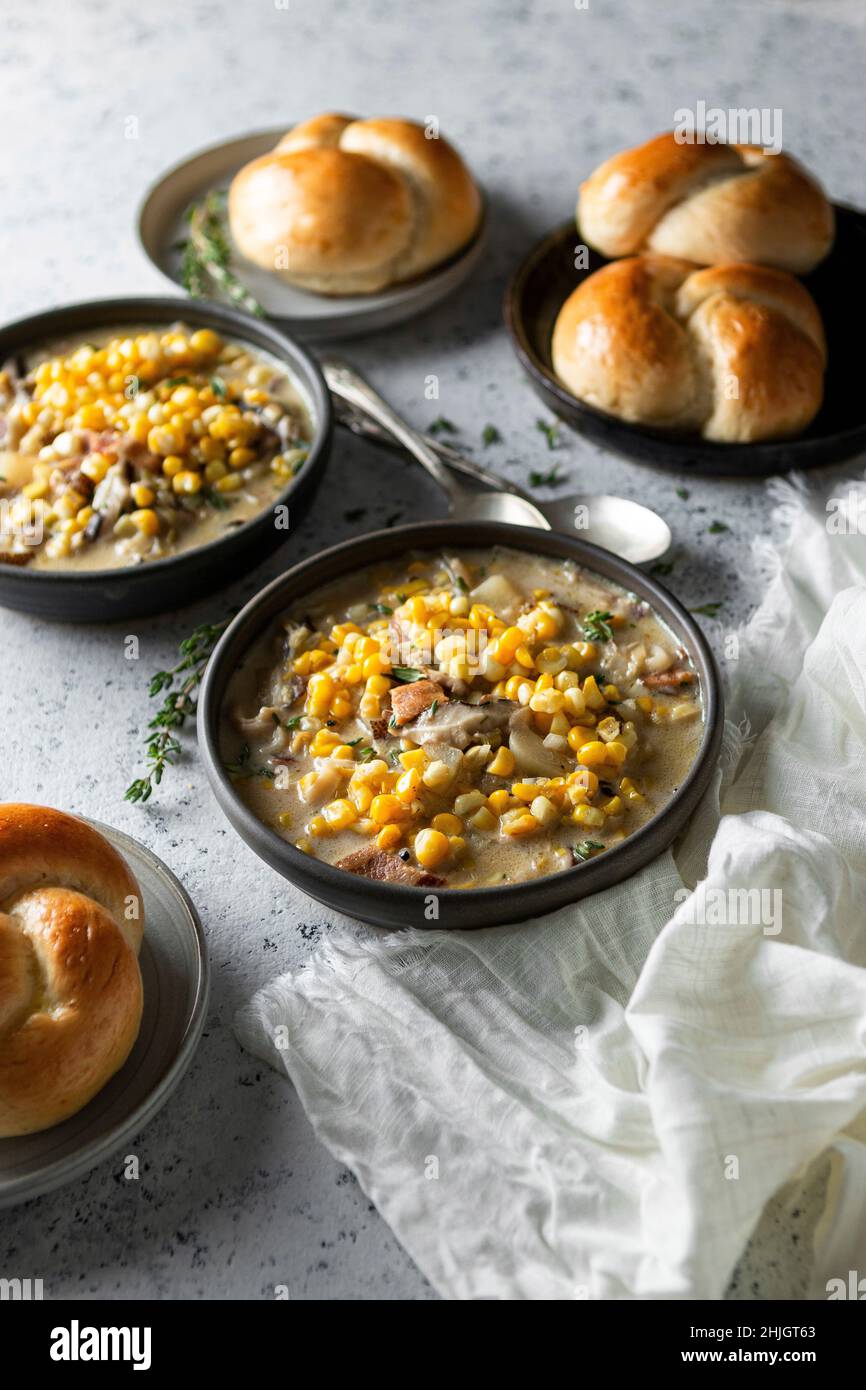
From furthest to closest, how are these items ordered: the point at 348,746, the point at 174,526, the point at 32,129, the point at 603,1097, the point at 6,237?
the point at 32,129 < the point at 6,237 < the point at 174,526 < the point at 348,746 < the point at 603,1097

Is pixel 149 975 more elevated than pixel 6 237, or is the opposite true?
pixel 6 237

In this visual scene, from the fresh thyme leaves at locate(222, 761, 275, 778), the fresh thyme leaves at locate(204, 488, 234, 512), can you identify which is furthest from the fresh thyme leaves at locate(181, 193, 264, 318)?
the fresh thyme leaves at locate(222, 761, 275, 778)

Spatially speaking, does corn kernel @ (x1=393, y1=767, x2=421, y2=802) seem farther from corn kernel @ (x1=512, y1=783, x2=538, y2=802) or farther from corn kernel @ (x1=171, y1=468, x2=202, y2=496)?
corn kernel @ (x1=171, y1=468, x2=202, y2=496)

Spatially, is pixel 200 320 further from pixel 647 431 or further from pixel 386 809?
pixel 386 809

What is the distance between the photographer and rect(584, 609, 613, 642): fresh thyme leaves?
338 centimetres

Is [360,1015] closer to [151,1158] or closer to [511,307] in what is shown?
[151,1158]

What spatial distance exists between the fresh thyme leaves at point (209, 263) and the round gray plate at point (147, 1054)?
2251mm

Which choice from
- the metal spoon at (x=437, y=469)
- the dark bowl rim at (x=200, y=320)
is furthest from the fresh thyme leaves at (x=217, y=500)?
the metal spoon at (x=437, y=469)

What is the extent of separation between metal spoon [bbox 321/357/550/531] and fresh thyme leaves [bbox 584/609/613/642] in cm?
46

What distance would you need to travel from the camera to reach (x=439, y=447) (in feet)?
13.7

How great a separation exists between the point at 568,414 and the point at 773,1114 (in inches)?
94.6

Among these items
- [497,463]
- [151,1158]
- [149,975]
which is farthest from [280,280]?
[151,1158]

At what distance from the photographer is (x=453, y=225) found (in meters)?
4.70

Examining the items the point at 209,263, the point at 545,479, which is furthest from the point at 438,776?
the point at 209,263
